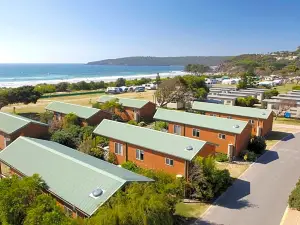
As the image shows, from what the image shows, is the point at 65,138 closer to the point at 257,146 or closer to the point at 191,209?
the point at 191,209

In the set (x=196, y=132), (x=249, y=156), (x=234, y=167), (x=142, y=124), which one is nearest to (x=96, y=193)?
(x=234, y=167)

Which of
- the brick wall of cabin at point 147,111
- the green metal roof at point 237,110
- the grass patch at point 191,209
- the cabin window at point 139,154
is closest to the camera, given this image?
the grass patch at point 191,209

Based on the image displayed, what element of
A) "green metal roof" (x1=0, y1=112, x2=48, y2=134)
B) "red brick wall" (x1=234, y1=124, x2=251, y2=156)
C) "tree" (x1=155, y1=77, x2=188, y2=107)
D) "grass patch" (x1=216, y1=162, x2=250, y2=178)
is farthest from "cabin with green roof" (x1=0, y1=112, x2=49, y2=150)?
"tree" (x1=155, y1=77, x2=188, y2=107)

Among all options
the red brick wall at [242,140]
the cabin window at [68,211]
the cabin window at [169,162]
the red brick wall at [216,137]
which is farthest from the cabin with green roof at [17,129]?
the red brick wall at [242,140]

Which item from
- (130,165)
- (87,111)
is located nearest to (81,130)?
(87,111)

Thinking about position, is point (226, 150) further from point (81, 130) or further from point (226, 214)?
point (81, 130)

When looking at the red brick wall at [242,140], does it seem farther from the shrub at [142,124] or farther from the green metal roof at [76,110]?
the green metal roof at [76,110]

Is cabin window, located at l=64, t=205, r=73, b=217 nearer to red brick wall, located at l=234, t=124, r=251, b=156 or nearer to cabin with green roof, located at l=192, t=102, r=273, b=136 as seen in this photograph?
red brick wall, located at l=234, t=124, r=251, b=156
